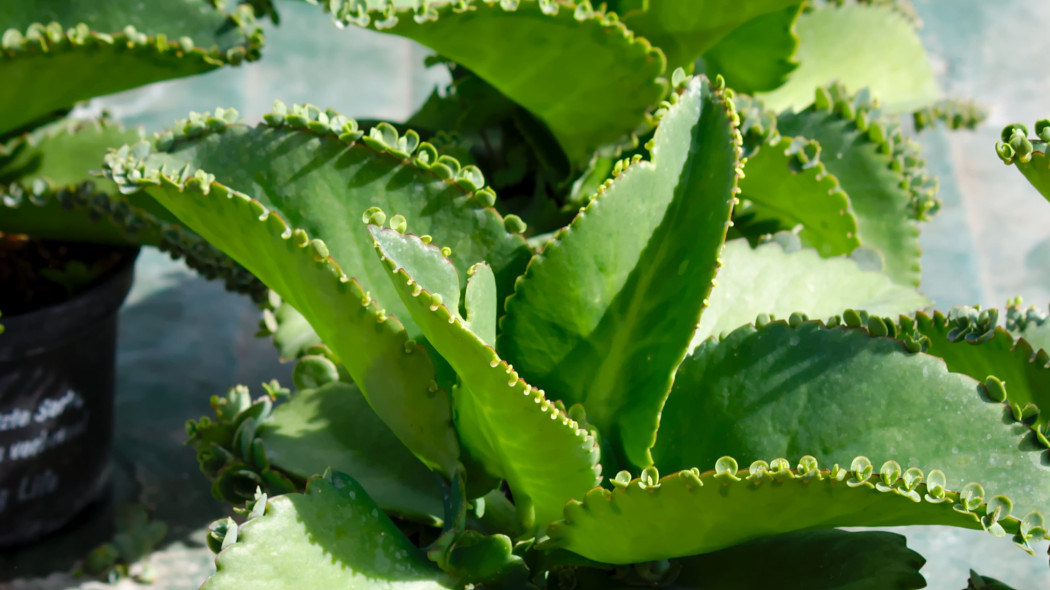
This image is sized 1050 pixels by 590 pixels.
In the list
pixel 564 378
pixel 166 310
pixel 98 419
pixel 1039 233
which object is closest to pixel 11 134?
pixel 98 419

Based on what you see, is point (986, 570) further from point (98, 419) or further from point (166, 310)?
point (166, 310)

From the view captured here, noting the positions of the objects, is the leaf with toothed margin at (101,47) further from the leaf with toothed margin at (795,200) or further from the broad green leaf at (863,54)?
the broad green leaf at (863,54)

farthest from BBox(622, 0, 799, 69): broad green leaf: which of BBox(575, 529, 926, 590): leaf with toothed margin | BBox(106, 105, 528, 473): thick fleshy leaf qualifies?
BBox(575, 529, 926, 590): leaf with toothed margin

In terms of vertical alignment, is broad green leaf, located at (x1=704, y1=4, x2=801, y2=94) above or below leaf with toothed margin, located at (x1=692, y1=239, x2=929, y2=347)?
above

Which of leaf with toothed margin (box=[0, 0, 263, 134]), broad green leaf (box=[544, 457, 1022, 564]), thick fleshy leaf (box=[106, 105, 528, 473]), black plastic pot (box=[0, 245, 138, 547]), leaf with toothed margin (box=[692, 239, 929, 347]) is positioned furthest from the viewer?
black plastic pot (box=[0, 245, 138, 547])

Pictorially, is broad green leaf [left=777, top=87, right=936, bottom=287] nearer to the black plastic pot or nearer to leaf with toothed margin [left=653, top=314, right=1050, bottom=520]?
leaf with toothed margin [left=653, top=314, right=1050, bottom=520]

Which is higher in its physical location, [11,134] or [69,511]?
[11,134]
